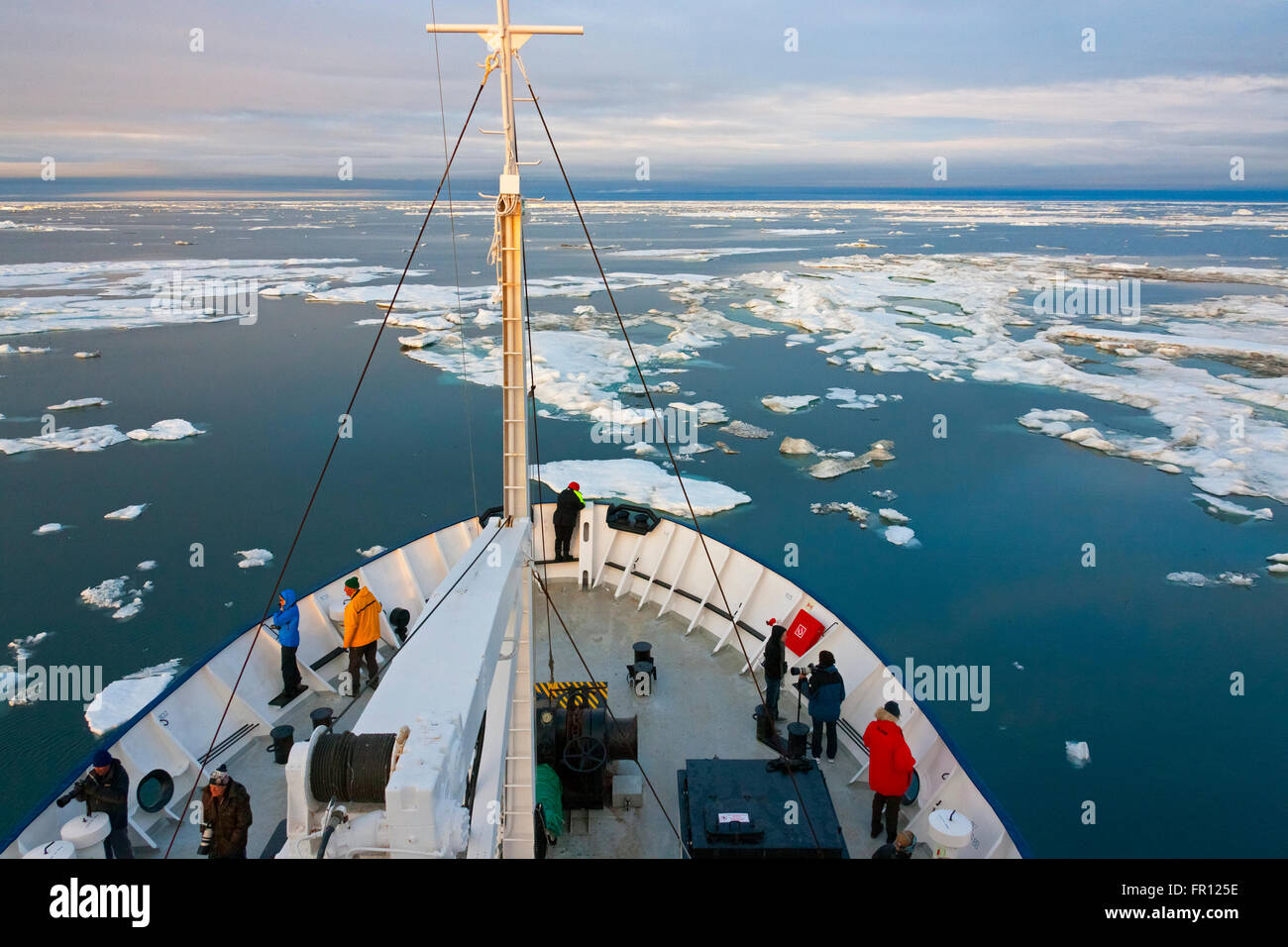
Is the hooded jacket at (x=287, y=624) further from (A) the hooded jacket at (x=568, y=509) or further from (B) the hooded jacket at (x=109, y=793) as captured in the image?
(A) the hooded jacket at (x=568, y=509)

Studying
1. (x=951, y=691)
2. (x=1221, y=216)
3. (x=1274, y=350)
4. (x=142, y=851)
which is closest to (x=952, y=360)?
(x=1274, y=350)

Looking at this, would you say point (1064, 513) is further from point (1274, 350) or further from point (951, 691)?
point (1274, 350)

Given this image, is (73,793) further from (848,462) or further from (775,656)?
(848,462)

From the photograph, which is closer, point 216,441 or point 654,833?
point 654,833

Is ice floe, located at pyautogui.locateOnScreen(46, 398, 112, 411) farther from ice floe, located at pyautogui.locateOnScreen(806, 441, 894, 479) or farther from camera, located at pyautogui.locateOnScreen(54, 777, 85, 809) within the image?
camera, located at pyautogui.locateOnScreen(54, 777, 85, 809)
